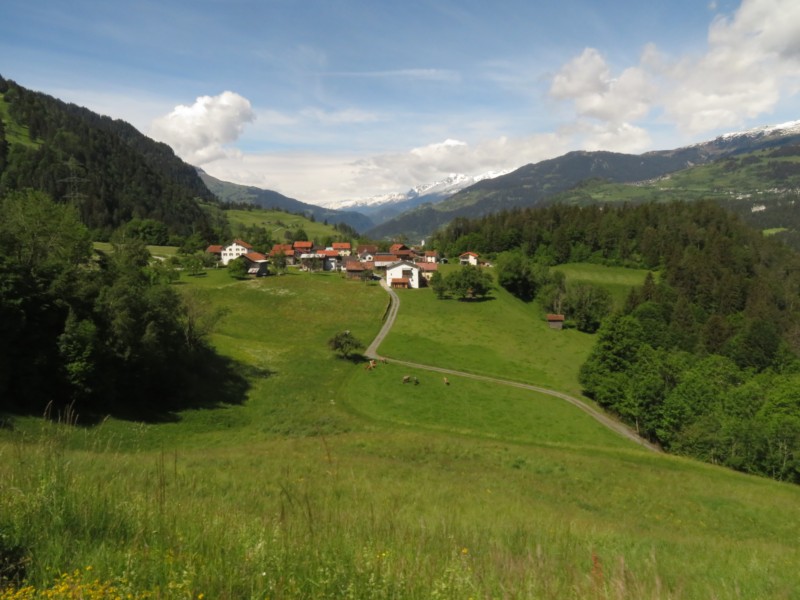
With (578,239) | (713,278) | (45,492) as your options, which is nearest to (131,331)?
(45,492)

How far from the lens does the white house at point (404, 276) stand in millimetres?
110000

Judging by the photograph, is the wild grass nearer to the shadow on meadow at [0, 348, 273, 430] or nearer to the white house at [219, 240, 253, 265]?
the shadow on meadow at [0, 348, 273, 430]

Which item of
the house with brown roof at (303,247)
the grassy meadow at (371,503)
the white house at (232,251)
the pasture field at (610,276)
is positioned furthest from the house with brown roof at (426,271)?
the grassy meadow at (371,503)

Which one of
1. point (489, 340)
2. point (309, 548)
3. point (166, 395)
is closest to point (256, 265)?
point (489, 340)

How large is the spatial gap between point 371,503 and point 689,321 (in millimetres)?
115004

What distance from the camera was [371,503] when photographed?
8.19 meters

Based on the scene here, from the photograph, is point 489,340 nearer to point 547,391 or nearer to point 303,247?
point 547,391

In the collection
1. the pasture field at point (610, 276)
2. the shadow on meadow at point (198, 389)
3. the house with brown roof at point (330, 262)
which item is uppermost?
the house with brown roof at point (330, 262)

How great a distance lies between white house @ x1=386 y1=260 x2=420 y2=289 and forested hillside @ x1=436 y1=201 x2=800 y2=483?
23.0m

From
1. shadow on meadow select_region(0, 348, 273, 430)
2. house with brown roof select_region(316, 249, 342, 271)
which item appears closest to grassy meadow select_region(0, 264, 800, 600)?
shadow on meadow select_region(0, 348, 273, 430)

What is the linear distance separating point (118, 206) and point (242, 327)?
533 ft

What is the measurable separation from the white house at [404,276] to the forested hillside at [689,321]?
23.0 metres

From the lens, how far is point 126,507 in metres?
5.71

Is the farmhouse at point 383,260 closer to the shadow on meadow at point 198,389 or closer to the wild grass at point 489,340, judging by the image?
the wild grass at point 489,340
